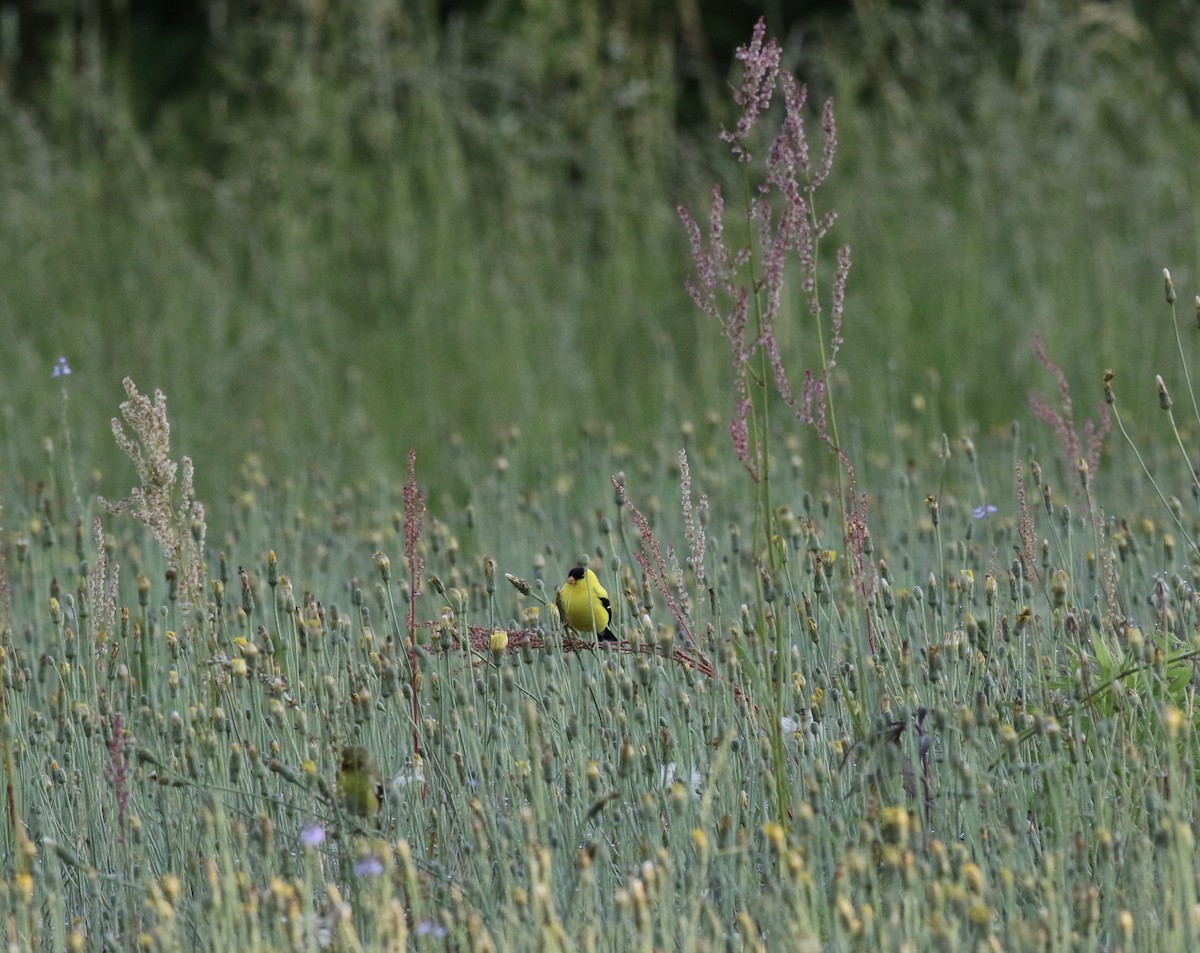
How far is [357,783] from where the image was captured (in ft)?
8.44

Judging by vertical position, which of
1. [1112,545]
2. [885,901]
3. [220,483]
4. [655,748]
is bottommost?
[885,901]

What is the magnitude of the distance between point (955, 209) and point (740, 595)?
408 centimetres

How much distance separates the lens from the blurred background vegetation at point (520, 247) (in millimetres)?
6598

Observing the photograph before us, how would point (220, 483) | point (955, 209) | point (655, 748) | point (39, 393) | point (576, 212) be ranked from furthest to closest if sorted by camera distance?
point (576, 212)
point (955, 209)
point (39, 393)
point (220, 483)
point (655, 748)

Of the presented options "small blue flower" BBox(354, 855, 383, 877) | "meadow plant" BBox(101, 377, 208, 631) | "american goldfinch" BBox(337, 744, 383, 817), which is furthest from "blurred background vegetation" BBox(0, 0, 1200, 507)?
"small blue flower" BBox(354, 855, 383, 877)

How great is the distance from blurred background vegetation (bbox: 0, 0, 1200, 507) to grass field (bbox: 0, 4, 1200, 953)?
0.03 m

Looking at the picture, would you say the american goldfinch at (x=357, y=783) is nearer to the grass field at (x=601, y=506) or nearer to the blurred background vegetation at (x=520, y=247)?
the grass field at (x=601, y=506)

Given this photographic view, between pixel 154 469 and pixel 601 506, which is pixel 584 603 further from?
pixel 601 506

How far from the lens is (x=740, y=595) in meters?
4.16

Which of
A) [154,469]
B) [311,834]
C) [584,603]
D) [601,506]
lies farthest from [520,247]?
[311,834]

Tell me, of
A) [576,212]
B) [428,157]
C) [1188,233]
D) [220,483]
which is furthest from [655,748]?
[576,212]

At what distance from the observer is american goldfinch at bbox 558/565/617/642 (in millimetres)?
3375

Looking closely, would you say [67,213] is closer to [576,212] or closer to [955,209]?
[576,212]

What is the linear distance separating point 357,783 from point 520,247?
5640mm
